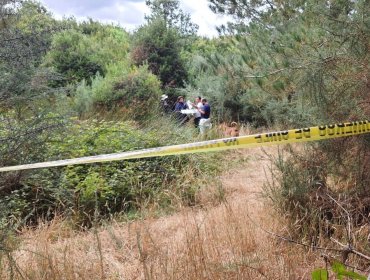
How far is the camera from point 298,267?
10.2ft

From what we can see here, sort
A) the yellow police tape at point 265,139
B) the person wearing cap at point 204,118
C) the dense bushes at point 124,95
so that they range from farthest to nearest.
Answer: the dense bushes at point 124,95
the person wearing cap at point 204,118
the yellow police tape at point 265,139

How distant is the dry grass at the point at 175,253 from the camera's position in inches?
106

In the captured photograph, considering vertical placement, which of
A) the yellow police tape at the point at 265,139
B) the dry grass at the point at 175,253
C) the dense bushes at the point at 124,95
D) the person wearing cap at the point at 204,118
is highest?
the dense bushes at the point at 124,95

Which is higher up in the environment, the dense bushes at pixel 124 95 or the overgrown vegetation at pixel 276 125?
the dense bushes at pixel 124 95

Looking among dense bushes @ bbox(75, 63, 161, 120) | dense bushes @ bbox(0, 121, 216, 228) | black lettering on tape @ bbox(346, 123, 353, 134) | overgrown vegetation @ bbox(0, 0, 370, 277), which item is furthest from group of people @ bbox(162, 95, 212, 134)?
black lettering on tape @ bbox(346, 123, 353, 134)

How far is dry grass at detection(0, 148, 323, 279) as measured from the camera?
2.70 m

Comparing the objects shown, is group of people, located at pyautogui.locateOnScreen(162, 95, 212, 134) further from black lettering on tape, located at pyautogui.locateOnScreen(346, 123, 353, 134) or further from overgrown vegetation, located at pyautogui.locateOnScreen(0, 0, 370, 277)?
black lettering on tape, located at pyautogui.locateOnScreen(346, 123, 353, 134)

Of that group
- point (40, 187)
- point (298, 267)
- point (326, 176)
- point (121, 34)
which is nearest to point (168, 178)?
point (40, 187)

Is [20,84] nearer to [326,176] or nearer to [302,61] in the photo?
[302,61]

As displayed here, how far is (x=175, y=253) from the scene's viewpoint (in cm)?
298

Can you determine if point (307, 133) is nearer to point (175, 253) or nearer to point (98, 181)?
point (175, 253)

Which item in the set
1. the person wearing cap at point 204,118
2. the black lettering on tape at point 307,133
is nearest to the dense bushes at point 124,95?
the person wearing cap at point 204,118

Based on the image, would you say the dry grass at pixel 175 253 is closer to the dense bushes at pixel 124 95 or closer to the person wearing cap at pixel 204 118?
the person wearing cap at pixel 204 118

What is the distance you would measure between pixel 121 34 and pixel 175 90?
1217cm
